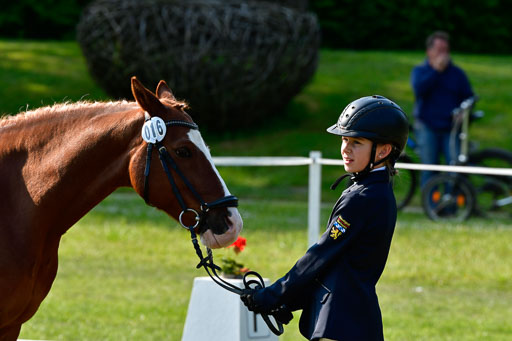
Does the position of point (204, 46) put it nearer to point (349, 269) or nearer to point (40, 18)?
point (349, 269)

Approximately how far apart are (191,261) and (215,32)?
24.2 feet

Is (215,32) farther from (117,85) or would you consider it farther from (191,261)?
(191,261)

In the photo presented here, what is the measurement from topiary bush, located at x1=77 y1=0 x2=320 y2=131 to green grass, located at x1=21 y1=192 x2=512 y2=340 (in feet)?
14.6

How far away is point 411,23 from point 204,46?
43.0ft

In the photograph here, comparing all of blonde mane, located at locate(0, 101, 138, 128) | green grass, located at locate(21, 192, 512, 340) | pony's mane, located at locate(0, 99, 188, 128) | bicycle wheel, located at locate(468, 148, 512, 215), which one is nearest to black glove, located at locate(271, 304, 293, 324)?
pony's mane, located at locate(0, 99, 188, 128)

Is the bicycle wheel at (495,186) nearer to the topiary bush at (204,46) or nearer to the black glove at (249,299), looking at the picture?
the topiary bush at (204,46)

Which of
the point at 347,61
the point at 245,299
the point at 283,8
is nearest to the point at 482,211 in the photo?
the point at 283,8

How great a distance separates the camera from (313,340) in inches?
130

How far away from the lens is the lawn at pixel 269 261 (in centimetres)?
654

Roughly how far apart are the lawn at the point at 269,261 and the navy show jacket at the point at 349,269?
1690 millimetres

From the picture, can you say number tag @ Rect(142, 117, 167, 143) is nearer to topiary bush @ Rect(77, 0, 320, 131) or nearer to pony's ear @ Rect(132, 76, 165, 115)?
pony's ear @ Rect(132, 76, 165, 115)

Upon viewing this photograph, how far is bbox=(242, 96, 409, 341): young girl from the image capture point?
3285 mm

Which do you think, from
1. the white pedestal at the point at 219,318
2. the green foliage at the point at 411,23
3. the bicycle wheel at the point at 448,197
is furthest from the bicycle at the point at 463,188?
the green foliage at the point at 411,23

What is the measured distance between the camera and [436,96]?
11.2 metres
